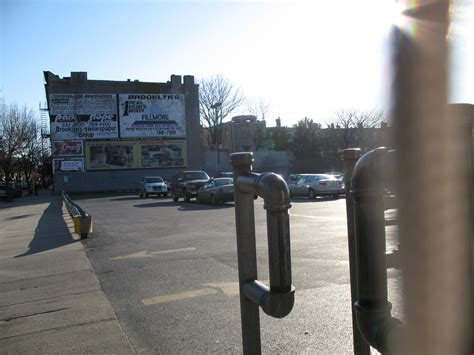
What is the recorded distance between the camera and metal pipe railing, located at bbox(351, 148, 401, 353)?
204 cm

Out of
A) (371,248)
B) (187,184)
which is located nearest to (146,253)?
(371,248)

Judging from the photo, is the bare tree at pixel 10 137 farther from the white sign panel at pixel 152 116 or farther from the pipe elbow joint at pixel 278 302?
the pipe elbow joint at pixel 278 302

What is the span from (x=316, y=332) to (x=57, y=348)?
2.40 metres

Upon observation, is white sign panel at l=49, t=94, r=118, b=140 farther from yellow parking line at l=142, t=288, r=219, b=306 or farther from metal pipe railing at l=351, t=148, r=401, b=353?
metal pipe railing at l=351, t=148, r=401, b=353

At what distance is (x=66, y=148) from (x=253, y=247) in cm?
4951

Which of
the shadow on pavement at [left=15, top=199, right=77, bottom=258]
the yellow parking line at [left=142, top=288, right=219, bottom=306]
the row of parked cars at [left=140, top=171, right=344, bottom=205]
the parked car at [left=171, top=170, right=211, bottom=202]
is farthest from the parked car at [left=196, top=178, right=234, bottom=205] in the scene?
the yellow parking line at [left=142, top=288, right=219, bottom=306]

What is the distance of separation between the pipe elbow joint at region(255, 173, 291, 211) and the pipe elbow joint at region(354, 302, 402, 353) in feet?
2.08

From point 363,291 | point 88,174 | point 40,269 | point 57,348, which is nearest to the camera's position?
point 363,291

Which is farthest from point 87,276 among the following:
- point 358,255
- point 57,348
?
point 358,255

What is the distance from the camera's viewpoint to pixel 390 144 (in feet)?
6.15

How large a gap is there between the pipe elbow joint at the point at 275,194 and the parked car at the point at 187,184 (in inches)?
929

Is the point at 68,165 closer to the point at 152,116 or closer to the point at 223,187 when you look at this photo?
the point at 152,116

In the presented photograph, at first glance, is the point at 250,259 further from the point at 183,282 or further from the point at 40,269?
the point at 40,269

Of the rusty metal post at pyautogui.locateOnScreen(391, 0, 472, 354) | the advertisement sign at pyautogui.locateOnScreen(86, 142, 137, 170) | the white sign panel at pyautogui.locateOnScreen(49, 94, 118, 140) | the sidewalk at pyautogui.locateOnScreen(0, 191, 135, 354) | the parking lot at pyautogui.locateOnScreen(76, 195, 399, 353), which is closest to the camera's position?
the rusty metal post at pyautogui.locateOnScreen(391, 0, 472, 354)
